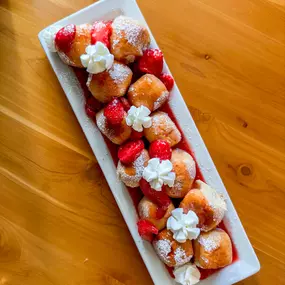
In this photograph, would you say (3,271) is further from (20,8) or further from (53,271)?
(20,8)

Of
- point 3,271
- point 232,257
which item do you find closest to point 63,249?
point 3,271

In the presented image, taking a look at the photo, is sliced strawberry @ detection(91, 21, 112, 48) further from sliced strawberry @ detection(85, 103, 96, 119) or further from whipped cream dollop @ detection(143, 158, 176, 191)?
whipped cream dollop @ detection(143, 158, 176, 191)

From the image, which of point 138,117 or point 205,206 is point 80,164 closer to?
point 138,117

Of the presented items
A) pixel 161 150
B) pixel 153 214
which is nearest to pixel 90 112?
pixel 161 150

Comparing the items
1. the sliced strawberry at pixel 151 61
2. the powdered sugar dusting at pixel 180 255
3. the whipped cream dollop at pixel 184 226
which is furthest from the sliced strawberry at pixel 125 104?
the powdered sugar dusting at pixel 180 255

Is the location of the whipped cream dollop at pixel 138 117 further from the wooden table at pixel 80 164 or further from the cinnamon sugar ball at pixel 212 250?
the cinnamon sugar ball at pixel 212 250

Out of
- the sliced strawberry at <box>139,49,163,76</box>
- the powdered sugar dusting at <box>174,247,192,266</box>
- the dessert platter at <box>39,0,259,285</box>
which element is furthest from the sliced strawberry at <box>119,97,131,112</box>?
the powdered sugar dusting at <box>174,247,192,266</box>
